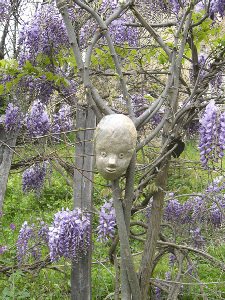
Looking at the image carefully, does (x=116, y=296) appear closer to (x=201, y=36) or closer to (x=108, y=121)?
(x=108, y=121)

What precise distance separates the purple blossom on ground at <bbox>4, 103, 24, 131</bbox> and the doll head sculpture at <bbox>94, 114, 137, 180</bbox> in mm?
1397

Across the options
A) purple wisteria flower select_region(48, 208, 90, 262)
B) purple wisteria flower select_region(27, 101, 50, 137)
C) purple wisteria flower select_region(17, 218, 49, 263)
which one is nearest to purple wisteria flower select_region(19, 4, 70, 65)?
purple wisteria flower select_region(27, 101, 50, 137)

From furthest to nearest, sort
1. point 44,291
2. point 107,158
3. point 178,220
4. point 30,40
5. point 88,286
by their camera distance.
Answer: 1. point 44,291
2. point 178,220
3. point 30,40
4. point 88,286
5. point 107,158

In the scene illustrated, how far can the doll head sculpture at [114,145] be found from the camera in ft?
3.68

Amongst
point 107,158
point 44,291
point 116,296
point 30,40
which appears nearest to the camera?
point 107,158

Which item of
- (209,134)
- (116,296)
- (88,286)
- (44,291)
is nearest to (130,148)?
(209,134)

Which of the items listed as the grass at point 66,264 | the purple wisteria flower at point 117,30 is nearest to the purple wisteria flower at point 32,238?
A: the grass at point 66,264

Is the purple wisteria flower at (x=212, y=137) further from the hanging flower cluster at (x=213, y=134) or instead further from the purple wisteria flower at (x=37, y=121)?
the purple wisteria flower at (x=37, y=121)

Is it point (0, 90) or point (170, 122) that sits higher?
point (0, 90)

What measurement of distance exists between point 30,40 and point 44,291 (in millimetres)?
2064

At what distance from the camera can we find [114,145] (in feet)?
3.68

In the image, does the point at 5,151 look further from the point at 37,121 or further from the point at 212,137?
the point at 212,137

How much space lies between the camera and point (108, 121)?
1148 mm

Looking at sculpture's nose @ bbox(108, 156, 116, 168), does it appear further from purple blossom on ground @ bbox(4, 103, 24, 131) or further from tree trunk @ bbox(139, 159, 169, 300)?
purple blossom on ground @ bbox(4, 103, 24, 131)
